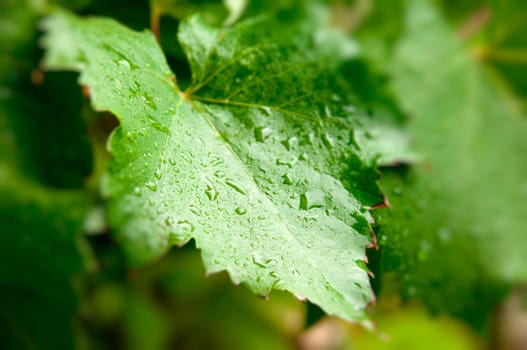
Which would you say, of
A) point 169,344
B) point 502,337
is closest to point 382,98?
point 169,344

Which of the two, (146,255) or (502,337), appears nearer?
(146,255)

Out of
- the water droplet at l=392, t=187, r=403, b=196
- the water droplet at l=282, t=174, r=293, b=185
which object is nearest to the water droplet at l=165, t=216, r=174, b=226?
the water droplet at l=282, t=174, r=293, b=185

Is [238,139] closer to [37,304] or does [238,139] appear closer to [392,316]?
[37,304]

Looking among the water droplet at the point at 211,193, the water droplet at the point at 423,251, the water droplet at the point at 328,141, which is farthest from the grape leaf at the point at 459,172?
the water droplet at the point at 211,193

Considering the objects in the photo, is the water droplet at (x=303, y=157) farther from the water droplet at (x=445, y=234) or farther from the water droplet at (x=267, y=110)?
the water droplet at (x=445, y=234)

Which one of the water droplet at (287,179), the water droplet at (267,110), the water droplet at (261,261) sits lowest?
the water droplet at (261,261)

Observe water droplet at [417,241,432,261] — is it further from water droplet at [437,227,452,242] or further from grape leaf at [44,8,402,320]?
grape leaf at [44,8,402,320]
